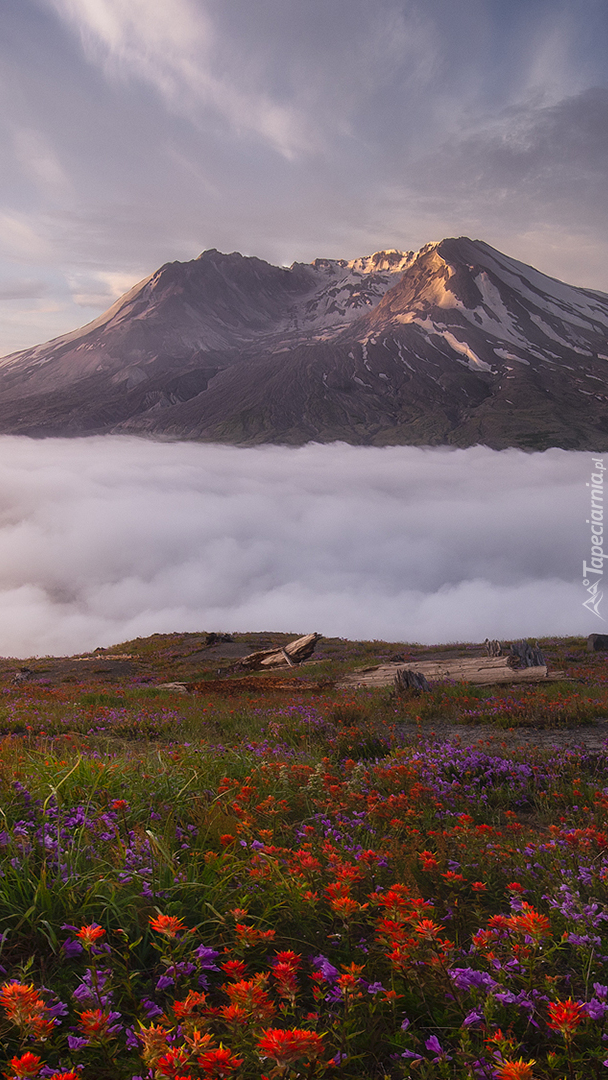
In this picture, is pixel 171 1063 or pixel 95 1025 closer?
pixel 171 1063

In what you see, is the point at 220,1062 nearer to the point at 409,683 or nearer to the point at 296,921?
the point at 296,921

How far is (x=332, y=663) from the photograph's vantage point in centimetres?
2948

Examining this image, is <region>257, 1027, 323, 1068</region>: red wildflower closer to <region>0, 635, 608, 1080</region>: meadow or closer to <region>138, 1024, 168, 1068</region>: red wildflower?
<region>0, 635, 608, 1080</region>: meadow

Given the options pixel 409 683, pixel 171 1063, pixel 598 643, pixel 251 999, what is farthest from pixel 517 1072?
pixel 598 643

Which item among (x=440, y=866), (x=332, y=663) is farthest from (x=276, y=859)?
(x=332, y=663)

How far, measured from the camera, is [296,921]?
10.9ft

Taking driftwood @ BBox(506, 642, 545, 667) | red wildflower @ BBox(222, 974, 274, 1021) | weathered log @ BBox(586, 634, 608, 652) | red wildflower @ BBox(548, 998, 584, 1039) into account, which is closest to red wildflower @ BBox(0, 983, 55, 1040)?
red wildflower @ BBox(222, 974, 274, 1021)

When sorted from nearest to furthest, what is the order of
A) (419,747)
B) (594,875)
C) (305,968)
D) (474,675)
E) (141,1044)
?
(141,1044) < (305,968) < (594,875) < (419,747) < (474,675)

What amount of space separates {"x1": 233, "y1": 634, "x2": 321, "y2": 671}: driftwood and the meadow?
19420 mm

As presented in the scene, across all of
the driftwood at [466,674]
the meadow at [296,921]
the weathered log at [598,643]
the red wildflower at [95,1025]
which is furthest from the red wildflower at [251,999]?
the weathered log at [598,643]

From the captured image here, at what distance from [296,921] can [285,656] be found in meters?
24.2

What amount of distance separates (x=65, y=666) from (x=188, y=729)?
30.7m

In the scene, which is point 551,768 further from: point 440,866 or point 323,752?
point 440,866

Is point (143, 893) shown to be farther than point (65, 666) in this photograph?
No
